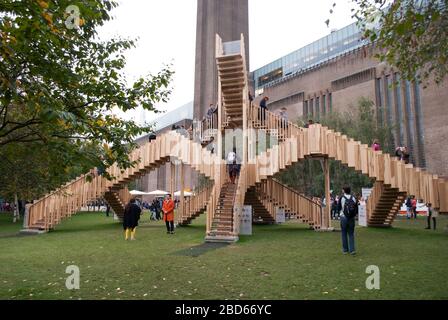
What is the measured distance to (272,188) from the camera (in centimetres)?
1900

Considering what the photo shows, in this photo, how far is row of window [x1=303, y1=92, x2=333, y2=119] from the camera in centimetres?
5221

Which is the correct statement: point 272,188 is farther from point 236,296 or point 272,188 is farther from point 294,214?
point 236,296

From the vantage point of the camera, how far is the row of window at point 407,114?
40.9 m

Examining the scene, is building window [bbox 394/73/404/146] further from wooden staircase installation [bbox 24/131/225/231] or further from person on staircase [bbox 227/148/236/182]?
wooden staircase installation [bbox 24/131/225/231]

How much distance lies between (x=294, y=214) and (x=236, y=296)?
12595mm

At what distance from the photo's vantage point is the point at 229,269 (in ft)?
27.8

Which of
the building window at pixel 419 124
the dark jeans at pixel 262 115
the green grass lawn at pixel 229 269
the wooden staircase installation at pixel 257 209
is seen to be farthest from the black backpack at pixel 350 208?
the building window at pixel 419 124

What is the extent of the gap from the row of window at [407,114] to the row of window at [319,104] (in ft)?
28.5

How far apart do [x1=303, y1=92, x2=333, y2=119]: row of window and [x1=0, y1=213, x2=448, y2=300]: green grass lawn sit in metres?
40.6

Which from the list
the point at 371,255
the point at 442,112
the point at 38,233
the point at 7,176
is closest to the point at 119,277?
the point at 371,255

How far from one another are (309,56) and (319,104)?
38.0ft

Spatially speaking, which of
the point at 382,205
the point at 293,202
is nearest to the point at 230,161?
the point at 293,202

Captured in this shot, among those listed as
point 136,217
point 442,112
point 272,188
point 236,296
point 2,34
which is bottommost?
point 236,296

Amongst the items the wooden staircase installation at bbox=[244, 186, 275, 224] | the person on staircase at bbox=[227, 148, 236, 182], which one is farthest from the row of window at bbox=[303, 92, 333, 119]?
the person on staircase at bbox=[227, 148, 236, 182]
